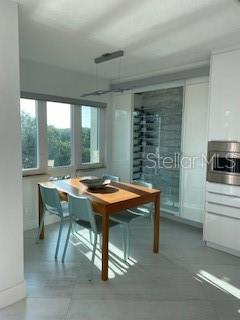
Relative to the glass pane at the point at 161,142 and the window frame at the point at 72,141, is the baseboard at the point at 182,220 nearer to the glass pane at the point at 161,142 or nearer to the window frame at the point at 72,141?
the glass pane at the point at 161,142

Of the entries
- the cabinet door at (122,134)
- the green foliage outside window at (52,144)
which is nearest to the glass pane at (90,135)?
the green foliage outside window at (52,144)

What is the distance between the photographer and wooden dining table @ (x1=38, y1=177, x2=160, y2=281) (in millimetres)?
2594

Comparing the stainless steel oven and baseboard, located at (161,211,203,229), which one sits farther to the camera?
baseboard, located at (161,211,203,229)

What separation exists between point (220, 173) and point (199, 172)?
0.74 m

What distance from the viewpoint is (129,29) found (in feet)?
8.68

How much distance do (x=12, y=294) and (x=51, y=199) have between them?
46.3 inches

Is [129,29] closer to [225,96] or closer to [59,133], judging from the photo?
[225,96]

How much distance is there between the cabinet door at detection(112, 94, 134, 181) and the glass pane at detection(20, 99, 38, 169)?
1.65m

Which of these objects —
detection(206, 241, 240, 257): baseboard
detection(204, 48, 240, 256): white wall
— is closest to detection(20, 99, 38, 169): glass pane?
detection(204, 48, 240, 256): white wall

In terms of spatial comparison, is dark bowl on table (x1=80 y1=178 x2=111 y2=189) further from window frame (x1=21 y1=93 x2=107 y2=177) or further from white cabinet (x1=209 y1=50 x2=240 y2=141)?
white cabinet (x1=209 y1=50 x2=240 y2=141)

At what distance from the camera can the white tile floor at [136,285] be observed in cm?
216

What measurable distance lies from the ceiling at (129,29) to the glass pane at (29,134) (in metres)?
0.71

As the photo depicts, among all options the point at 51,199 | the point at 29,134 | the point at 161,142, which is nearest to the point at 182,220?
the point at 161,142

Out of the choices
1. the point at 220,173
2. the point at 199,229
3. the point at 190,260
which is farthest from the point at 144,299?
the point at 199,229
